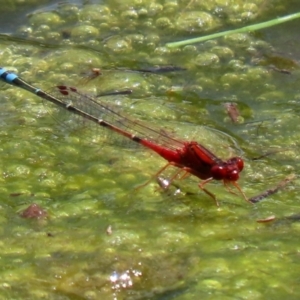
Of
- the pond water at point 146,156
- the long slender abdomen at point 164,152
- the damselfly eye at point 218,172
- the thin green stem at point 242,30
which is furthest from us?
the thin green stem at point 242,30

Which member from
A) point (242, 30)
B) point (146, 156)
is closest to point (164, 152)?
point (146, 156)

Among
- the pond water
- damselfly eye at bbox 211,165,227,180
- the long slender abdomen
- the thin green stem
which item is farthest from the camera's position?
the thin green stem

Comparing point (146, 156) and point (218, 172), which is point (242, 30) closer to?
point (146, 156)

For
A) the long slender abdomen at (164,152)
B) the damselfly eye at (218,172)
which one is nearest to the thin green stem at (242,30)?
the long slender abdomen at (164,152)

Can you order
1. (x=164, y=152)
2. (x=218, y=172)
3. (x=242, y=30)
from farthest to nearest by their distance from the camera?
(x=242, y=30) → (x=164, y=152) → (x=218, y=172)

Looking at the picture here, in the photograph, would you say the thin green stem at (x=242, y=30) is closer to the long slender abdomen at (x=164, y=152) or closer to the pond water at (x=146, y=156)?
the pond water at (x=146, y=156)

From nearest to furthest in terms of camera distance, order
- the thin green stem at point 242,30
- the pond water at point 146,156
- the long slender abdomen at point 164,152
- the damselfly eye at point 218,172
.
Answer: the pond water at point 146,156
the damselfly eye at point 218,172
the long slender abdomen at point 164,152
the thin green stem at point 242,30

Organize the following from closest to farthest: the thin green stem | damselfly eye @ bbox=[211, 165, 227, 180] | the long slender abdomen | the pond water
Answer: the pond water
damselfly eye @ bbox=[211, 165, 227, 180]
the long slender abdomen
the thin green stem

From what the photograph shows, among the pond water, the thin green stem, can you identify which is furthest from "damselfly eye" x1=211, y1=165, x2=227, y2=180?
the thin green stem

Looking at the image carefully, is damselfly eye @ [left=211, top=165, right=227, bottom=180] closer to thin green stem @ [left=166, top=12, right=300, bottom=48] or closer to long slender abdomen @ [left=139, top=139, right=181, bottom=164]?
long slender abdomen @ [left=139, top=139, right=181, bottom=164]

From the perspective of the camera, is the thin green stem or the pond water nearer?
the pond water
